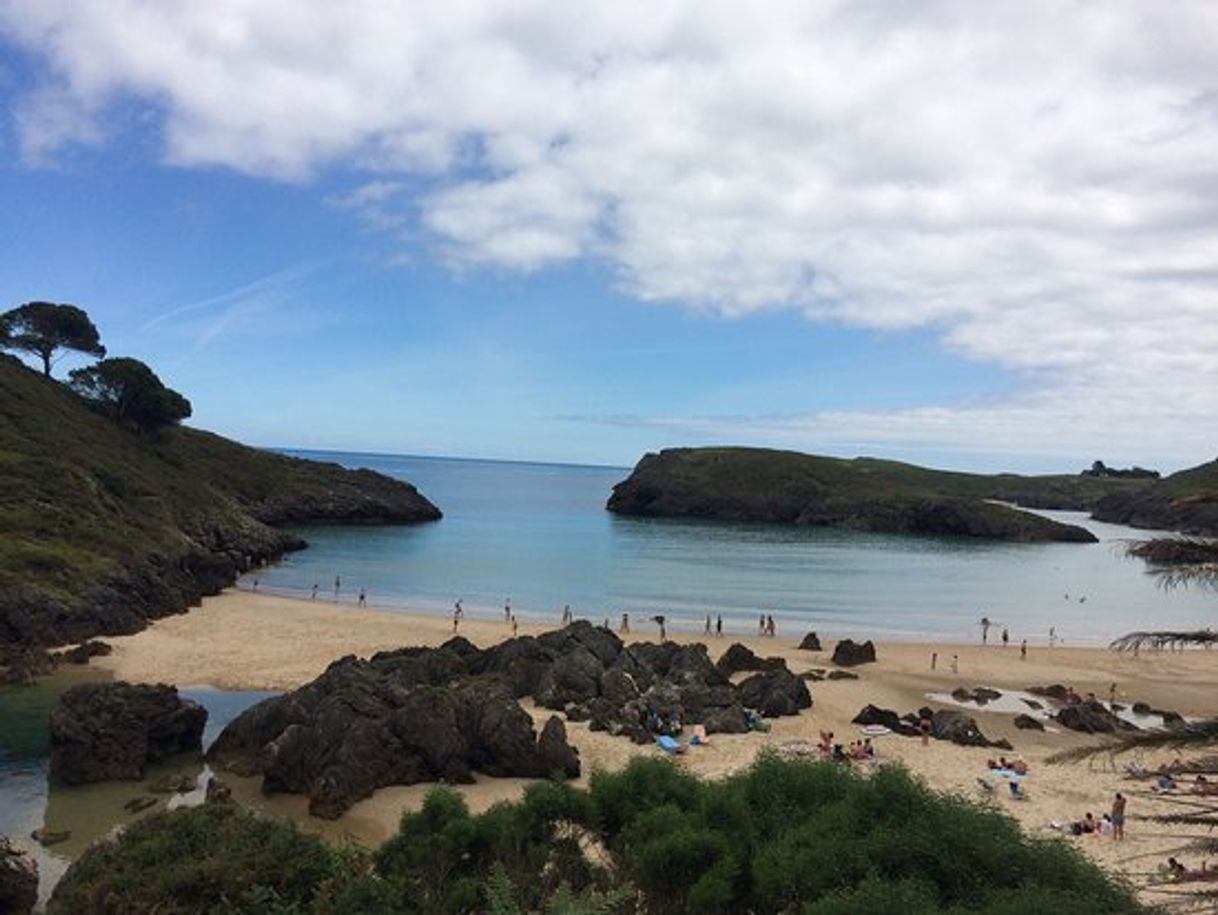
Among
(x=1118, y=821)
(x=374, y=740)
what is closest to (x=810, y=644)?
(x=1118, y=821)

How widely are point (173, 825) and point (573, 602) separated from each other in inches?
2256

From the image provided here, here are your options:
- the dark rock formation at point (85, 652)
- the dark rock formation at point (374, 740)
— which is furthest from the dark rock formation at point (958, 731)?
the dark rock formation at point (85, 652)

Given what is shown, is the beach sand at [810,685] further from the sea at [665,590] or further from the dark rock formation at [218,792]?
the sea at [665,590]

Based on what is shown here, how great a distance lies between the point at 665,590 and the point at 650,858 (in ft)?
212

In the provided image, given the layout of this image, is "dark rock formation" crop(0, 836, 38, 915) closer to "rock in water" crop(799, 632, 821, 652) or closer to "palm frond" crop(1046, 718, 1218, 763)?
"palm frond" crop(1046, 718, 1218, 763)

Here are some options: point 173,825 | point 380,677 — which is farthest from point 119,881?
point 380,677

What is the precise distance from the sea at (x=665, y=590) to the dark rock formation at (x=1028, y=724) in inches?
365

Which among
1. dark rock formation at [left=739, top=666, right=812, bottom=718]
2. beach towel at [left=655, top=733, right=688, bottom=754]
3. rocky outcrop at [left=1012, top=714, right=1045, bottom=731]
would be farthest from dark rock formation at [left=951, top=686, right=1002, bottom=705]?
beach towel at [left=655, top=733, right=688, bottom=754]

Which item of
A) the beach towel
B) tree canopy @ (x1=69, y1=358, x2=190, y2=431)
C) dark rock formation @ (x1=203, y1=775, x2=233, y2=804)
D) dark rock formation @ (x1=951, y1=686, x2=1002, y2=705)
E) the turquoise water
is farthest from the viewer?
tree canopy @ (x1=69, y1=358, x2=190, y2=431)

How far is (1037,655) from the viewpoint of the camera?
197ft

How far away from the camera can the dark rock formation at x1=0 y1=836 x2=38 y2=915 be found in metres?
20.5

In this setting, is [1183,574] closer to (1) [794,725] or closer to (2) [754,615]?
(1) [794,725]

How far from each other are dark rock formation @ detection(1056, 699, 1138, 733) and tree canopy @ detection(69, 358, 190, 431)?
102m

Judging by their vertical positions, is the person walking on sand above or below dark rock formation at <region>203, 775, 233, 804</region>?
above
